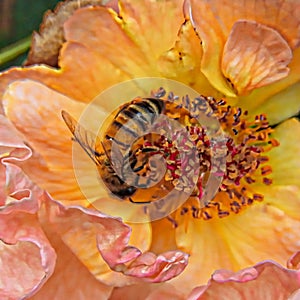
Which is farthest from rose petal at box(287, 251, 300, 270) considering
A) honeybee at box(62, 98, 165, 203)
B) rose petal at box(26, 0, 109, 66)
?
rose petal at box(26, 0, 109, 66)

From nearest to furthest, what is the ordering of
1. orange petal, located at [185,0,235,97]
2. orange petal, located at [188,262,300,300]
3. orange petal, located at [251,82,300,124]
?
orange petal, located at [188,262,300,300]
orange petal, located at [185,0,235,97]
orange petal, located at [251,82,300,124]

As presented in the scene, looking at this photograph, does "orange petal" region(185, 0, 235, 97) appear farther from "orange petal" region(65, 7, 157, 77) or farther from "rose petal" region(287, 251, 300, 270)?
"rose petal" region(287, 251, 300, 270)

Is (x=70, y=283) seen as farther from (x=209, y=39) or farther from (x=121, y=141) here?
(x=209, y=39)

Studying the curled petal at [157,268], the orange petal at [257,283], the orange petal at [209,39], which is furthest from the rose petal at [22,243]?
the orange petal at [209,39]

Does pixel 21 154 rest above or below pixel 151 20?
below

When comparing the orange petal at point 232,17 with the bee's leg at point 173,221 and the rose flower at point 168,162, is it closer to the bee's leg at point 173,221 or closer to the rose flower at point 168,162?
the rose flower at point 168,162

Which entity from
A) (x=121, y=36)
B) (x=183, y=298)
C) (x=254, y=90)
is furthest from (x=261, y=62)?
(x=183, y=298)

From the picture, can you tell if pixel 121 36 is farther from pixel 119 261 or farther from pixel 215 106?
pixel 119 261
